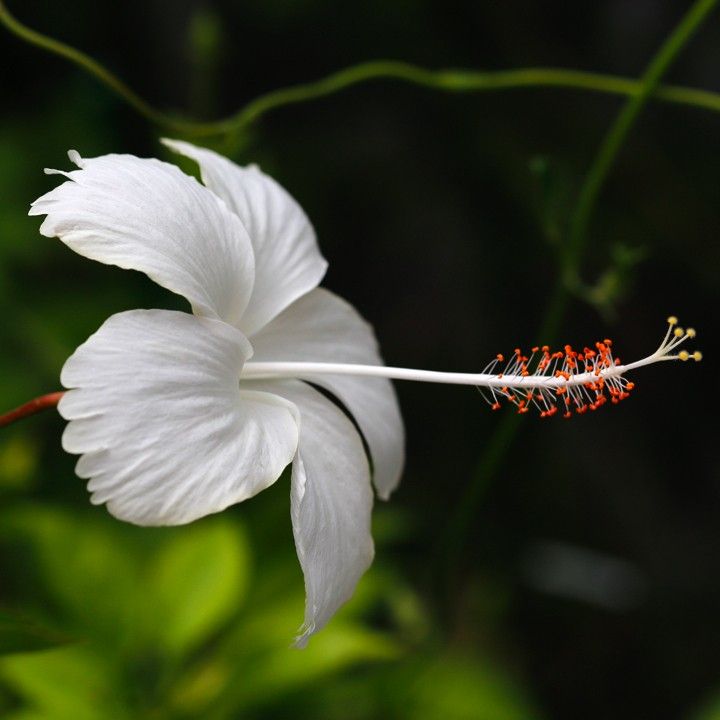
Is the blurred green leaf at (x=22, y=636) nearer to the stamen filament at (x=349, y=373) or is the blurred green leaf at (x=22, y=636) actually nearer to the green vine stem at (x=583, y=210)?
the stamen filament at (x=349, y=373)

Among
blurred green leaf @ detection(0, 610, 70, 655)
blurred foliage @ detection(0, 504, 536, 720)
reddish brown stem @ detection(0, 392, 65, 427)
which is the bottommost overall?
blurred foliage @ detection(0, 504, 536, 720)

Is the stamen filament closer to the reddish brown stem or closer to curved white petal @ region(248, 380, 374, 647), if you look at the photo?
curved white petal @ region(248, 380, 374, 647)

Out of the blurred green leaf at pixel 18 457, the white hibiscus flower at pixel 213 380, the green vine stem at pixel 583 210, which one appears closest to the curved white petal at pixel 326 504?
the white hibiscus flower at pixel 213 380

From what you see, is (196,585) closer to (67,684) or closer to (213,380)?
(67,684)

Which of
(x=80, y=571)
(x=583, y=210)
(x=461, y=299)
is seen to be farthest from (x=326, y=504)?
(x=461, y=299)

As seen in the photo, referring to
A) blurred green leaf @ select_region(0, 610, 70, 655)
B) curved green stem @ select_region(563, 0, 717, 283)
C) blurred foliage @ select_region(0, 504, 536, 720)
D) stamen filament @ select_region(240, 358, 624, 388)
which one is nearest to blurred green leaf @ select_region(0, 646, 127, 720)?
blurred foliage @ select_region(0, 504, 536, 720)
